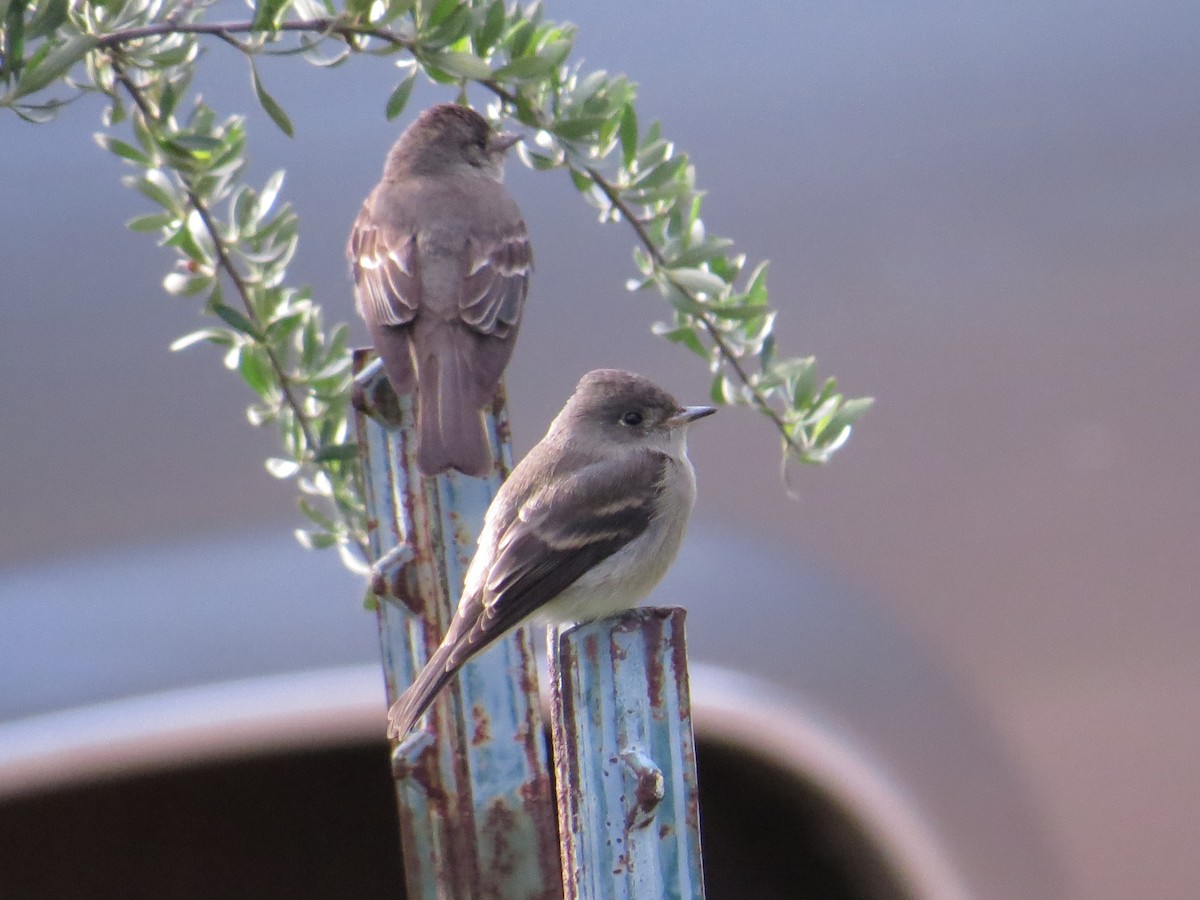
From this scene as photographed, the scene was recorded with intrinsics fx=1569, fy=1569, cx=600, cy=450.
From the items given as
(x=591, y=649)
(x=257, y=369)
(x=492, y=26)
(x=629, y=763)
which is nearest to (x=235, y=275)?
(x=257, y=369)

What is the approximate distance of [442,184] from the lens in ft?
11.6

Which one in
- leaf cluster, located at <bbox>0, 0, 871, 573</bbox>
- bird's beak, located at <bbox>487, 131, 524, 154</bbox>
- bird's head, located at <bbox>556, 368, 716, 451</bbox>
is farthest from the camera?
bird's beak, located at <bbox>487, 131, 524, 154</bbox>

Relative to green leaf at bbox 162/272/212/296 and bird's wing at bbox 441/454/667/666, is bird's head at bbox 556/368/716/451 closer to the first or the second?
bird's wing at bbox 441/454/667/666

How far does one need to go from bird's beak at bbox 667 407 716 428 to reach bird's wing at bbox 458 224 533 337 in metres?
0.38

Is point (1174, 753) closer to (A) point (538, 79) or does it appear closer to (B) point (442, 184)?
(B) point (442, 184)

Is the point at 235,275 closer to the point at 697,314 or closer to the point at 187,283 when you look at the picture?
the point at 187,283

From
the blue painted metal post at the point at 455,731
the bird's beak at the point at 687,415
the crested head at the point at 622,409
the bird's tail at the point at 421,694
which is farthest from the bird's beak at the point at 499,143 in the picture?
the bird's tail at the point at 421,694

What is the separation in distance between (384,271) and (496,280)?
0.23 m

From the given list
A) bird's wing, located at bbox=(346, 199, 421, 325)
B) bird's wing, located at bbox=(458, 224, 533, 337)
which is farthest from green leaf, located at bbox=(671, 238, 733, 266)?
bird's wing, located at bbox=(346, 199, 421, 325)

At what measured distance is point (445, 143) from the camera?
3.81 metres

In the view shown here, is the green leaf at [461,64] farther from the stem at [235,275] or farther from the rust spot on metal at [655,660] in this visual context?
the rust spot on metal at [655,660]

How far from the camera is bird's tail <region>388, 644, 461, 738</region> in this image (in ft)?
6.84

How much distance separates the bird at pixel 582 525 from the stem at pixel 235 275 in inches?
14.4

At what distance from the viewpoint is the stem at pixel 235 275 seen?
8.03 ft
